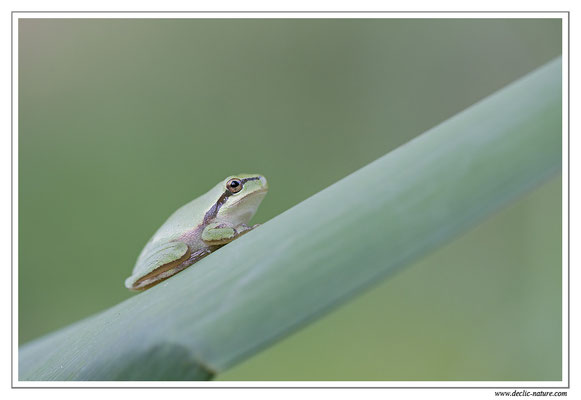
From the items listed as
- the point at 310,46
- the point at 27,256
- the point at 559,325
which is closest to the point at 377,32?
the point at 310,46

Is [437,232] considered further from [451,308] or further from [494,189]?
[451,308]

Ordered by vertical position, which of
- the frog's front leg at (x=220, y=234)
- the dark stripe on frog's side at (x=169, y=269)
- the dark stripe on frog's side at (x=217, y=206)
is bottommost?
the dark stripe on frog's side at (x=169, y=269)

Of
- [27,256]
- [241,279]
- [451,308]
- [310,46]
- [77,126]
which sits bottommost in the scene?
[451,308]

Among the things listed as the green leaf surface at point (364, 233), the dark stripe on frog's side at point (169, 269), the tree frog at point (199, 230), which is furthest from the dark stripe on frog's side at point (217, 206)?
the green leaf surface at point (364, 233)

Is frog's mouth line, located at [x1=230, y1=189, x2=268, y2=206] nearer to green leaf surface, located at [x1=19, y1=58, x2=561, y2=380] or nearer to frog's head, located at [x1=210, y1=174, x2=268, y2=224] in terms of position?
frog's head, located at [x1=210, y1=174, x2=268, y2=224]

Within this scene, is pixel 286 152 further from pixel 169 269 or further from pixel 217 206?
pixel 169 269

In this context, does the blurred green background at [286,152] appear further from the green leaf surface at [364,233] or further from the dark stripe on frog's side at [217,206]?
the green leaf surface at [364,233]
